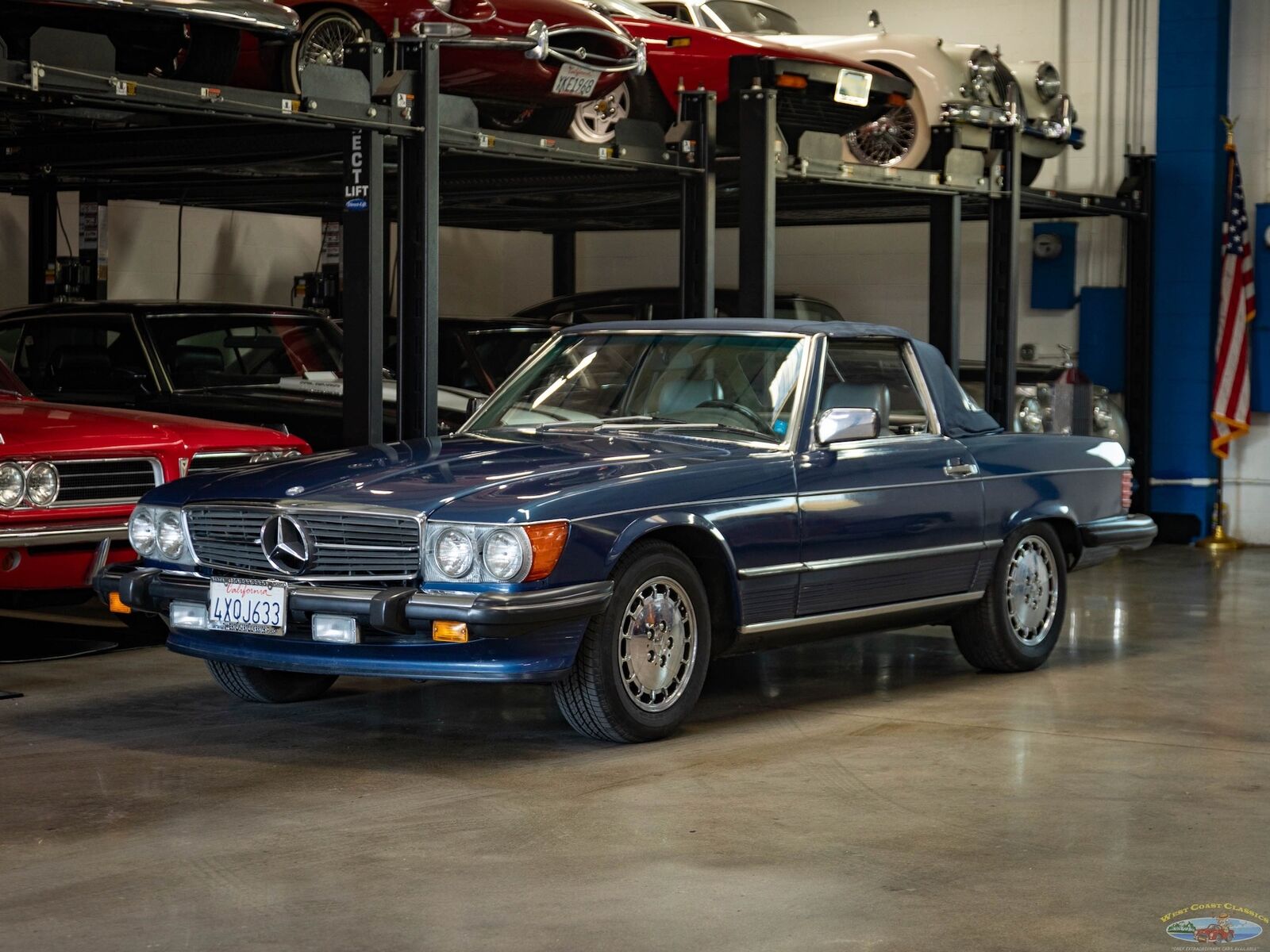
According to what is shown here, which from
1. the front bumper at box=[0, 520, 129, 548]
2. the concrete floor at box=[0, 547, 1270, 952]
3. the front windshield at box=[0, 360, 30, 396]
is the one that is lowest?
the concrete floor at box=[0, 547, 1270, 952]

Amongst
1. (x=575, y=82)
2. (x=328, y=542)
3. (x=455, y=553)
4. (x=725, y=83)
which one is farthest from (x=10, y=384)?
(x=725, y=83)

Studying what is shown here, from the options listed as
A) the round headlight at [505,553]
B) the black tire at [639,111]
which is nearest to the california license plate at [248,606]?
the round headlight at [505,553]

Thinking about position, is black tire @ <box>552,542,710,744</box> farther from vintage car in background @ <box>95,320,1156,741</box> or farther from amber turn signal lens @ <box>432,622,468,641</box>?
amber turn signal lens @ <box>432,622,468,641</box>

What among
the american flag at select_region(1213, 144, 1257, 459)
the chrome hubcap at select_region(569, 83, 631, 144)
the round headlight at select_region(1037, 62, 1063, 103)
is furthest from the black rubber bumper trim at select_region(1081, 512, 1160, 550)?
the american flag at select_region(1213, 144, 1257, 459)

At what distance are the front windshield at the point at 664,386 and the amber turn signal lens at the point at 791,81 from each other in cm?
366

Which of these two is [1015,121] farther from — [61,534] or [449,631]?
[449,631]

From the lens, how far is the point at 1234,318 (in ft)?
46.3

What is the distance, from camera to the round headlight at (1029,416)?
13.1 meters

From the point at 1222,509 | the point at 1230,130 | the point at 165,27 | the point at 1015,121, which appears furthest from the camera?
the point at 1222,509

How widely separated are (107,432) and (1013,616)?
147 inches

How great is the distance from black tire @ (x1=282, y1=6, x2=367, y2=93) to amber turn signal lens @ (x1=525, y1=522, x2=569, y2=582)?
381 cm

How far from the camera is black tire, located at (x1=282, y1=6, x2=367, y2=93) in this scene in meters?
8.48

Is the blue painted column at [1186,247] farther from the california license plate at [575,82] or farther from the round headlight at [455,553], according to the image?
the round headlight at [455,553]

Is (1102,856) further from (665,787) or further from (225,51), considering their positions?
(225,51)
